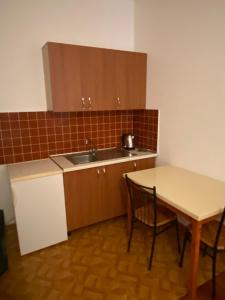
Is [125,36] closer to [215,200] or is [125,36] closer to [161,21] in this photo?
[161,21]

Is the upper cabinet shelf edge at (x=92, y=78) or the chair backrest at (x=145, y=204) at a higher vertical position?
the upper cabinet shelf edge at (x=92, y=78)

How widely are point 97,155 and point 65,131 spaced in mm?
515

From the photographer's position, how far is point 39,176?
203 centimetres

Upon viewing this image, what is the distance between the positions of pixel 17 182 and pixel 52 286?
0.92 metres

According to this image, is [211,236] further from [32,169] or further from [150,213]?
[32,169]

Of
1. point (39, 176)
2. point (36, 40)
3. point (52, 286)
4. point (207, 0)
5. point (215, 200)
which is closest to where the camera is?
point (215, 200)

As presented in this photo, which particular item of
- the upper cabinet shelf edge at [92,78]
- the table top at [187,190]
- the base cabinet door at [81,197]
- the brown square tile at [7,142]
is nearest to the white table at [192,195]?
the table top at [187,190]

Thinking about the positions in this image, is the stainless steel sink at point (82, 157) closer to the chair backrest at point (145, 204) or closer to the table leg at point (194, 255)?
the chair backrest at point (145, 204)

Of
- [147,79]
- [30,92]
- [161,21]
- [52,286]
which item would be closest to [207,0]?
[161,21]

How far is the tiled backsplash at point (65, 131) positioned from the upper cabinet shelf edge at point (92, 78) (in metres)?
0.28

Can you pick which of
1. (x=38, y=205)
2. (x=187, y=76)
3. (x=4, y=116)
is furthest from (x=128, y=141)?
(x=4, y=116)

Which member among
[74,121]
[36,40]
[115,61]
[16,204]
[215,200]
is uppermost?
[36,40]

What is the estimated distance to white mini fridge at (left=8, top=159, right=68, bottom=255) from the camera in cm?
199

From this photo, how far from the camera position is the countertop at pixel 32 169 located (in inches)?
78.6
